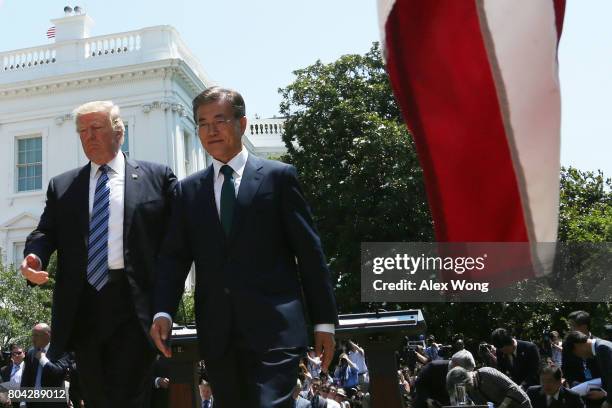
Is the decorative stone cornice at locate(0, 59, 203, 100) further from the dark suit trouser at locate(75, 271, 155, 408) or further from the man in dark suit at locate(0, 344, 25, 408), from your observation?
the dark suit trouser at locate(75, 271, 155, 408)

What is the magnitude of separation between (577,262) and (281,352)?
26.7m

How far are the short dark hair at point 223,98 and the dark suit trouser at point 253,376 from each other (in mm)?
1052

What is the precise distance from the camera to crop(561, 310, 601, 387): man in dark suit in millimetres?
9508

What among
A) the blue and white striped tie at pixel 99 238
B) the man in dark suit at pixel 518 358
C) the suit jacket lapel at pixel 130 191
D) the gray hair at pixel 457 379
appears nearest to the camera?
the blue and white striped tie at pixel 99 238

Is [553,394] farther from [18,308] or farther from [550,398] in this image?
[18,308]

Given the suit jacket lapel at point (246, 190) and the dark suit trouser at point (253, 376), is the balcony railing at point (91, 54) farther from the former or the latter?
the dark suit trouser at point (253, 376)

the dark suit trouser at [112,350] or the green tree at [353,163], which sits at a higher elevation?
the green tree at [353,163]

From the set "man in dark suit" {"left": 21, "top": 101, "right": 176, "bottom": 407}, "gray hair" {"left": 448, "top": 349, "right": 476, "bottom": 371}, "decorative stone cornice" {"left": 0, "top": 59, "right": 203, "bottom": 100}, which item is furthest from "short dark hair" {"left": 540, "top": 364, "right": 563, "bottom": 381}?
"decorative stone cornice" {"left": 0, "top": 59, "right": 203, "bottom": 100}

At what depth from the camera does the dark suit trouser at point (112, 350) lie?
4.15 metres

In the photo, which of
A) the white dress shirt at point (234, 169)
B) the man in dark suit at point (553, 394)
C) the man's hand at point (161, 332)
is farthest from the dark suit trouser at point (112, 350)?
the man in dark suit at point (553, 394)

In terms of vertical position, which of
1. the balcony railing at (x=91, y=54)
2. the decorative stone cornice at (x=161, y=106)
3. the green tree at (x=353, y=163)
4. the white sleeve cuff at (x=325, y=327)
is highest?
the balcony railing at (x=91, y=54)

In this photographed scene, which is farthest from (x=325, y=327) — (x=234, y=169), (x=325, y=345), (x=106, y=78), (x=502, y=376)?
(x=106, y=78)

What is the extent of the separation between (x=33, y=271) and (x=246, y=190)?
3.62ft

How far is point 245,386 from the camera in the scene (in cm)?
370
